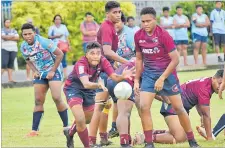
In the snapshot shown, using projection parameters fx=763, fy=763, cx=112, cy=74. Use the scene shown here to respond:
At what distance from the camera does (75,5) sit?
87.5 feet

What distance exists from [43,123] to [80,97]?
12.8 feet

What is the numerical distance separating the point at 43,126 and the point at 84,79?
396 cm

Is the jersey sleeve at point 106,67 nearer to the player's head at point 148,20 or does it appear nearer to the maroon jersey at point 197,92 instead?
the player's head at point 148,20

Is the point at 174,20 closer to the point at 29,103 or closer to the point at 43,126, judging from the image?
the point at 29,103

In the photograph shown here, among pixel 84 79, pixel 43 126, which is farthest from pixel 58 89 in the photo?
pixel 84 79

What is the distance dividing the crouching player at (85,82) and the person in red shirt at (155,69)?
358 millimetres

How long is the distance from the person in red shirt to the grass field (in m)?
0.81

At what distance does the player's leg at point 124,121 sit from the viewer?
10.3 metres

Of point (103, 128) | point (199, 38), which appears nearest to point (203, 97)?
point (103, 128)

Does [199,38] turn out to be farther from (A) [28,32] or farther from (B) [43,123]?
(A) [28,32]

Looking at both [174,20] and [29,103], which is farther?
[174,20]

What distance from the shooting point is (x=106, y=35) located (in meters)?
11.4

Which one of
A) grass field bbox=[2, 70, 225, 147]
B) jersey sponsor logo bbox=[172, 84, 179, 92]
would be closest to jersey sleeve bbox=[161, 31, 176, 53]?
jersey sponsor logo bbox=[172, 84, 179, 92]

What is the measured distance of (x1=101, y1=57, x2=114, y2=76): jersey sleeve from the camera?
34.1ft
